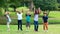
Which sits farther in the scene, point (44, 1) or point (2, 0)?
point (44, 1)

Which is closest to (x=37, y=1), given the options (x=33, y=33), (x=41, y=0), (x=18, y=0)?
(x=41, y=0)

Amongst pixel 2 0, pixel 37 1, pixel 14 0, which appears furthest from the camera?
pixel 37 1

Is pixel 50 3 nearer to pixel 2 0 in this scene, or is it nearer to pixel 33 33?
pixel 2 0

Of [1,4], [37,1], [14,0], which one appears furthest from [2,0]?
[37,1]

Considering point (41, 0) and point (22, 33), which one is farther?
point (41, 0)

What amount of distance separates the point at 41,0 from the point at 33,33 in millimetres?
35669

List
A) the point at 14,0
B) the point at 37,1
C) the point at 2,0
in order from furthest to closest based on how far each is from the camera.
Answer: the point at 37,1
the point at 14,0
the point at 2,0

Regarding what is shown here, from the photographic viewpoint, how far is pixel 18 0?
4434 centimetres

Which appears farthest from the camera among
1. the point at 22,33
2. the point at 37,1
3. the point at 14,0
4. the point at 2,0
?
the point at 37,1

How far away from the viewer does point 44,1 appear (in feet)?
185

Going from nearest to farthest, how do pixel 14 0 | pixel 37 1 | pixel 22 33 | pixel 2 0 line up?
pixel 22 33 < pixel 2 0 < pixel 14 0 < pixel 37 1

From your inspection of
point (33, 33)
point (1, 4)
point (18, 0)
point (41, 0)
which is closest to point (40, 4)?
point (41, 0)

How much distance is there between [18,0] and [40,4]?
39.9ft

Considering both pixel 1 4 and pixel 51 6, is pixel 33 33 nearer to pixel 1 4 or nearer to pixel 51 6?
pixel 1 4
